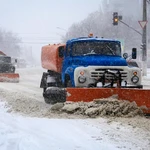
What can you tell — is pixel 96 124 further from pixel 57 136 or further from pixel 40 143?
pixel 40 143

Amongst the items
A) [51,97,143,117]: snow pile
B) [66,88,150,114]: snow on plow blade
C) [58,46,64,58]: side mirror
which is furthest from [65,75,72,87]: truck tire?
[51,97,143,117]: snow pile

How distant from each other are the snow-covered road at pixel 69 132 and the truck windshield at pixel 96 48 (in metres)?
2.94

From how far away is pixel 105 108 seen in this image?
8008mm

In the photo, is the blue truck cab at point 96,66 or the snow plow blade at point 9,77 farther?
the snow plow blade at point 9,77

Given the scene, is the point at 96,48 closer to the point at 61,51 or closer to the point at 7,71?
the point at 61,51

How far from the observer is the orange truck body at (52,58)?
469 inches

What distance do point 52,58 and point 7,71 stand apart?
37.7 ft

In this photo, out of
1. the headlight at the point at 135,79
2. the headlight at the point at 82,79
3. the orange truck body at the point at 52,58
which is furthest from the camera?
the orange truck body at the point at 52,58

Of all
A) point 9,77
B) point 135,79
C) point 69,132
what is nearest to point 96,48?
point 135,79

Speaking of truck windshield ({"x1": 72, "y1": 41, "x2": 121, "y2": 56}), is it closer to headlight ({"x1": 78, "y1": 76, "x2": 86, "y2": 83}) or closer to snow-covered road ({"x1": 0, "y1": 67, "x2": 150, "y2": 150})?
headlight ({"x1": 78, "y1": 76, "x2": 86, "y2": 83})

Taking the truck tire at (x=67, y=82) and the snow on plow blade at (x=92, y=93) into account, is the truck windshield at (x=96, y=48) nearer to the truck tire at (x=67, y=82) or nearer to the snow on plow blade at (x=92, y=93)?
the truck tire at (x=67, y=82)

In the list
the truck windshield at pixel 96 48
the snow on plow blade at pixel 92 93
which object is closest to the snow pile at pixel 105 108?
the snow on plow blade at pixel 92 93

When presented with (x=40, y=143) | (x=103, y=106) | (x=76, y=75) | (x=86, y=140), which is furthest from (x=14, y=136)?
(x=76, y=75)

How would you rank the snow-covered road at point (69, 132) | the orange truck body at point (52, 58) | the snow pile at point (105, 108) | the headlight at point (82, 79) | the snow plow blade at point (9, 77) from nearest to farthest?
the snow-covered road at point (69, 132) < the snow pile at point (105, 108) < the headlight at point (82, 79) < the orange truck body at point (52, 58) < the snow plow blade at point (9, 77)
